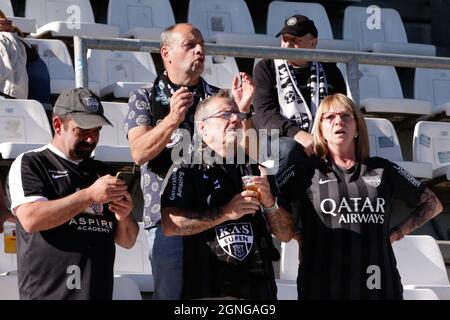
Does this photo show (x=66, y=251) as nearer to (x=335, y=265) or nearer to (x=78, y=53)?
(x=335, y=265)

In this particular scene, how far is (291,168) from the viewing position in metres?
4.73

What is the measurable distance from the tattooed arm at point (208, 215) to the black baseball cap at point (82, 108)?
1.47 feet

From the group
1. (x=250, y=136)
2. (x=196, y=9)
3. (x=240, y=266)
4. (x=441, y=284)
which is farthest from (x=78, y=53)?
(x=196, y=9)

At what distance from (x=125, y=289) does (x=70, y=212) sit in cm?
100

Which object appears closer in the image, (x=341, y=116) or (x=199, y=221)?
(x=199, y=221)

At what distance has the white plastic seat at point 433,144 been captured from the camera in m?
7.01

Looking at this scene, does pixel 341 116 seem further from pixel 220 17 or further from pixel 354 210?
pixel 220 17

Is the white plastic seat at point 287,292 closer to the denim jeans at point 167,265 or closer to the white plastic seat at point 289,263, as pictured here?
the white plastic seat at point 289,263

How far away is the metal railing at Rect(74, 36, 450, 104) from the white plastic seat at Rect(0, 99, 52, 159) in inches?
34.6

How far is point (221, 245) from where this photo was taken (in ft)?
14.0

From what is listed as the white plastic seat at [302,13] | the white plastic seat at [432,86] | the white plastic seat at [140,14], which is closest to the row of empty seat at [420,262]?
the white plastic seat at [432,86]

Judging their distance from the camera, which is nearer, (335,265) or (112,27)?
(335,265)

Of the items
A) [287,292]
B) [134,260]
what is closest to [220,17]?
[134,260]
